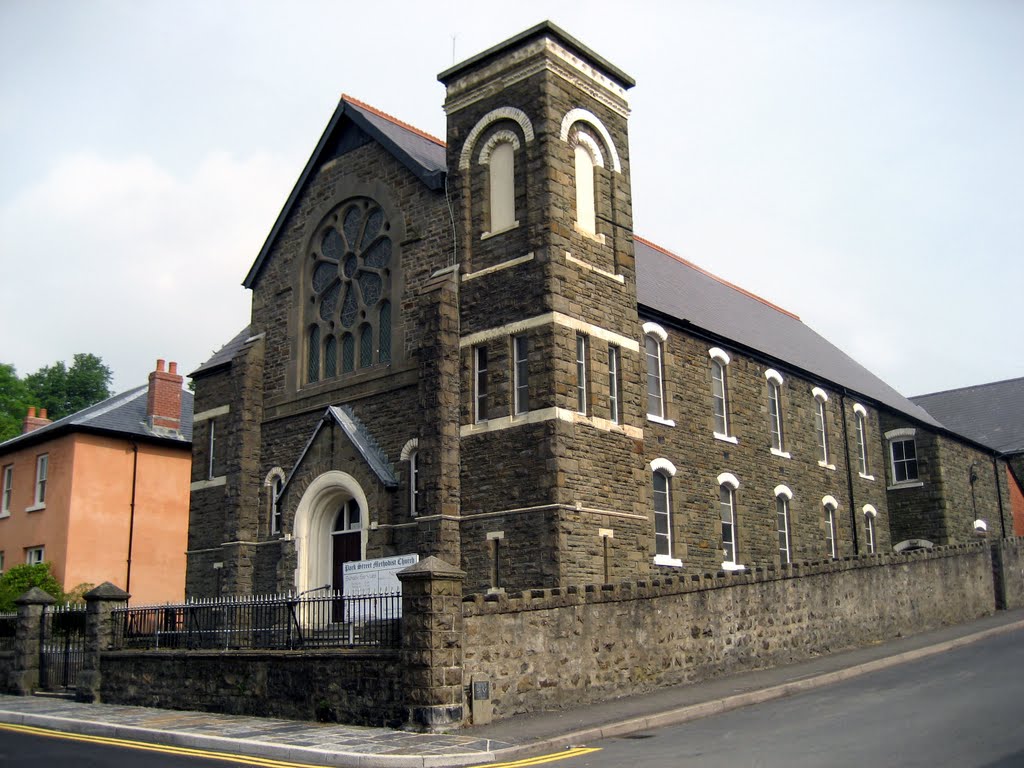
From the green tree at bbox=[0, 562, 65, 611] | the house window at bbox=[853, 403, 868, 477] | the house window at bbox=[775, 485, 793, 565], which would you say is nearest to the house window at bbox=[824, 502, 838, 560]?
the house window at bbox=[775, 485, 793, 565]

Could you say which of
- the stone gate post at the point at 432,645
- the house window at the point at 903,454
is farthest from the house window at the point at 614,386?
the house window at the point at 903,454

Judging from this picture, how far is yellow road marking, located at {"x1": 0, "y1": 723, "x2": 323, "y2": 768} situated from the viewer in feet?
40.4

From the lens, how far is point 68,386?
65938 millimetres

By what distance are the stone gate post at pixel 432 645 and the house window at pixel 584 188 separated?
10.1 m

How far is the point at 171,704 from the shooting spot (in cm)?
1831

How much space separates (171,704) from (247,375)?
10235 mm

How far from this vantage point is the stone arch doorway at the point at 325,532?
23.5 m

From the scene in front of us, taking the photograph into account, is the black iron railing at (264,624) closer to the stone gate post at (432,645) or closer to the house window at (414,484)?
the stone gate post at (432,645)

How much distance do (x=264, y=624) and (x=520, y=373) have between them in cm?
704

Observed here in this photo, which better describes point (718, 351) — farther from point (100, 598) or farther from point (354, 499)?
point (100, 598)

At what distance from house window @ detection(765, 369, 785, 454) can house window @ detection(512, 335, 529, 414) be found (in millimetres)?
11110

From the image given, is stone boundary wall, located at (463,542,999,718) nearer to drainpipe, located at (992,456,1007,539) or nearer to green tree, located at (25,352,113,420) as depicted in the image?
drainpipe, located at (992,456,1007,539)

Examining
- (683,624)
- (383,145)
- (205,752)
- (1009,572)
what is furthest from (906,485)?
(205,752)

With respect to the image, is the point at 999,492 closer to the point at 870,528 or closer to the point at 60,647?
the point at 870,528
